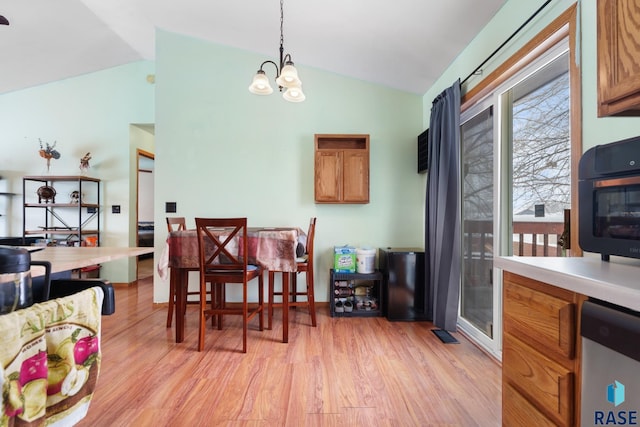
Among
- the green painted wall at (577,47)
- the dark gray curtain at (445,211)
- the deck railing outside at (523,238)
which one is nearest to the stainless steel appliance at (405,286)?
the dark gray curtain at (445,211)

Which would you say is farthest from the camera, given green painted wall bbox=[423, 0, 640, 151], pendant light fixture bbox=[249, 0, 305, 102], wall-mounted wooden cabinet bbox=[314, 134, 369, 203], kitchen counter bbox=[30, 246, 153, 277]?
wall-mounted wooden cabinet bbox=[314, 134, 369, 203]

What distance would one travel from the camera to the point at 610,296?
0.62m

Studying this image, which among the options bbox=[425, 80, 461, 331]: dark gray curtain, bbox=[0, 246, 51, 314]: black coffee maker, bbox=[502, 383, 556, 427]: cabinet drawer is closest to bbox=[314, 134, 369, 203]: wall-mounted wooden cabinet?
bbox=[425, 80, 461, 331]: dark gray curtain

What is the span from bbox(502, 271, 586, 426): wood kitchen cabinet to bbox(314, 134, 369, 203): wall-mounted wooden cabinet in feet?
6.52

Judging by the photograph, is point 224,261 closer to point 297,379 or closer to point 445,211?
point 297,379

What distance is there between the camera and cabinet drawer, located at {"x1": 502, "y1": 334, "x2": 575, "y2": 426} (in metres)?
0.77

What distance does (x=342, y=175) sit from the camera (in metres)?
2.93

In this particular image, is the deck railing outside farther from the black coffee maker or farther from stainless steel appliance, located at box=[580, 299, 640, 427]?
the black coffee maker

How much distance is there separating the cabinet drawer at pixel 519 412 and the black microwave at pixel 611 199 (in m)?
0.55

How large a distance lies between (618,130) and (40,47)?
5011 mm

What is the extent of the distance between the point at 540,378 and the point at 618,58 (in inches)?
39.7

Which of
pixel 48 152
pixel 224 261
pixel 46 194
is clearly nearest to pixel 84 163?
pixel 48 152

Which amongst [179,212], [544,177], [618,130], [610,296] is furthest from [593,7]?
[179,212]

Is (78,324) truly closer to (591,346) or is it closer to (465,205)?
(591,346)
